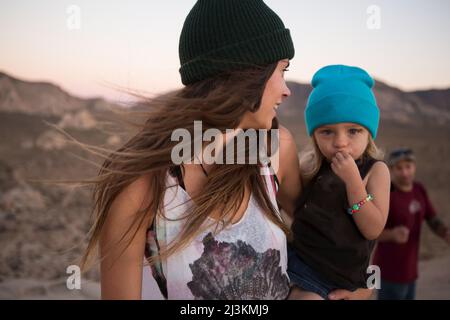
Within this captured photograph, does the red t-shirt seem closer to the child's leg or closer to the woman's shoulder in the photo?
the child's leg

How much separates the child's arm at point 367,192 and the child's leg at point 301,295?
0.99 ft

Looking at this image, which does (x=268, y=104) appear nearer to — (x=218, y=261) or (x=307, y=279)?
(x=218, y=261)

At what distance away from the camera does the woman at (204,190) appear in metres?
1.59

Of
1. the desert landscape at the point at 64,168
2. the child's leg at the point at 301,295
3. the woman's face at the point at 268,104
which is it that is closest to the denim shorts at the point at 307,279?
the child's leg at the point at 301,295

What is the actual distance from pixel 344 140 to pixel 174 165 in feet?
2.56

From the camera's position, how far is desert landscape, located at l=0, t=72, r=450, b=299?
5.58 m

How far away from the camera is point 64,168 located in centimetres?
1136

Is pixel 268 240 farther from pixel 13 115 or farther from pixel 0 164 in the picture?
pixel 13 115

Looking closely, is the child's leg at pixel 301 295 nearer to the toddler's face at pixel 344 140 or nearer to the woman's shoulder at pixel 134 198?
the toddler's face at pixel 344 140

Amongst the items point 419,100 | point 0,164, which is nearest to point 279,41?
point 0,164

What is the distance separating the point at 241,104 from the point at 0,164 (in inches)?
421

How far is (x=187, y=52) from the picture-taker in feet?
6.15

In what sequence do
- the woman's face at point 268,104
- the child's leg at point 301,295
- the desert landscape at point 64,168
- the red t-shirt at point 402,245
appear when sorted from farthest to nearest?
the desert landscape at point 64,168, the red t-shirt at point 402,245, the child's leg at point 301,295, the woman's face at point 268,104

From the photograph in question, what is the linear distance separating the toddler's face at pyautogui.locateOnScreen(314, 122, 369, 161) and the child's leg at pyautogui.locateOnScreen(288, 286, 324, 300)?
0.56 m
